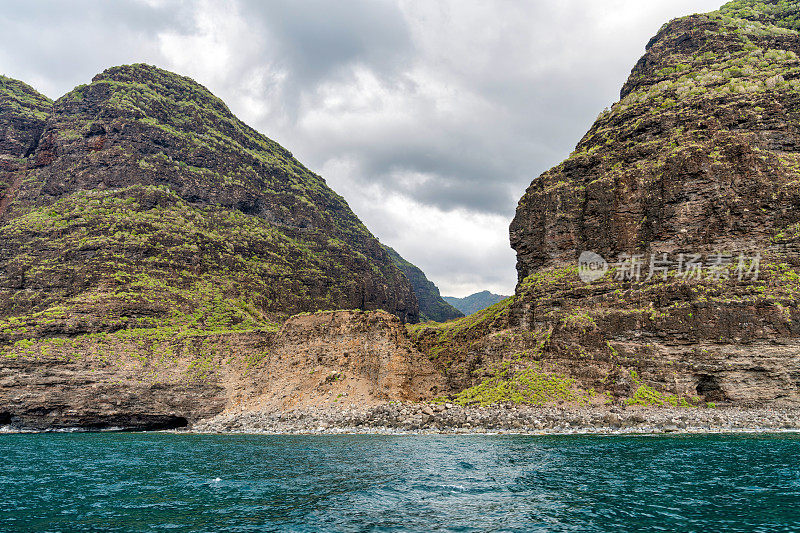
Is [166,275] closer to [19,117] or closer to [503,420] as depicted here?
[503,420]

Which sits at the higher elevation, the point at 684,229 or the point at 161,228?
the point at 684,229

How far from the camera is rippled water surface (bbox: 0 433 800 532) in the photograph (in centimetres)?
1727

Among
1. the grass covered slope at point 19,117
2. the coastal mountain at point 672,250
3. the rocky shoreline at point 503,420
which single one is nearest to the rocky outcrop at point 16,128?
the grass covered slope at point 19,117

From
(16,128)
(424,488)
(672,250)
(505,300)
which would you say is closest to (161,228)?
(16,128)

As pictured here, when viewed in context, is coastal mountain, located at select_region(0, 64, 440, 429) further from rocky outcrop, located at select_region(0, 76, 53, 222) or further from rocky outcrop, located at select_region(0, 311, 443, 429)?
rocky outcrop, located at select_region(0, 76, 53, 222)

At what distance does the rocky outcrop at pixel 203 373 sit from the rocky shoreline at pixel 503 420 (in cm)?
442

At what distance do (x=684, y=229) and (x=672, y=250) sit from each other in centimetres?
343

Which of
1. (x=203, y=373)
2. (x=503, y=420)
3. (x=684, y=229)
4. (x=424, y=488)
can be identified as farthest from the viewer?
(x=203, y=373)

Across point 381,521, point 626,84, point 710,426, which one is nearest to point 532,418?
point 710,426

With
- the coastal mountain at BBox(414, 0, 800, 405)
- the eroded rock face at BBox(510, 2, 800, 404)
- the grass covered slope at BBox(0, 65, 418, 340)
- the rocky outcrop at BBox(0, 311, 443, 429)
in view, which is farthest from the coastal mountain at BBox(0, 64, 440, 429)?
the eroded rock face at BBox(510, 2, 800, 404)

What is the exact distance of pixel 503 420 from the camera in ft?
187

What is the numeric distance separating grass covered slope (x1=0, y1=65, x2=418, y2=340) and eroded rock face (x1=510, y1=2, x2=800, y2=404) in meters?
63.8

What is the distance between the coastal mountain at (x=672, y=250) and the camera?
5603 cm

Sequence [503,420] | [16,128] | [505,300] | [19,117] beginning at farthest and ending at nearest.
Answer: [19,117] < [16,128] < [505,300] < [503,420]
